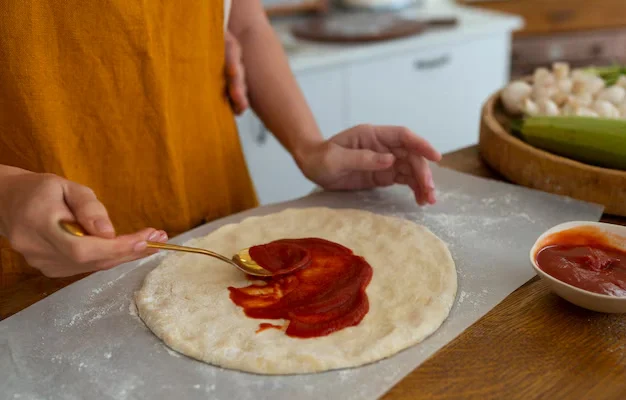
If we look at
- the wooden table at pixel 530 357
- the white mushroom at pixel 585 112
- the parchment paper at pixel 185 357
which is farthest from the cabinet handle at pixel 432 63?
the wooden table at pixel 530 357

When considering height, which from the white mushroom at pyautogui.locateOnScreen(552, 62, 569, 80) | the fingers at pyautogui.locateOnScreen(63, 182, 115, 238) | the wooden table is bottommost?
the wooden table

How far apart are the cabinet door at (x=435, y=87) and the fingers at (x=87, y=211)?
198 centimetres

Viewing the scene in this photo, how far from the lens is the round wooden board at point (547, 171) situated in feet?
4.08

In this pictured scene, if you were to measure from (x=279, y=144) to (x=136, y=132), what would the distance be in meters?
1.39

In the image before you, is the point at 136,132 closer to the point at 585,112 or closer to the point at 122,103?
the point at 122,103

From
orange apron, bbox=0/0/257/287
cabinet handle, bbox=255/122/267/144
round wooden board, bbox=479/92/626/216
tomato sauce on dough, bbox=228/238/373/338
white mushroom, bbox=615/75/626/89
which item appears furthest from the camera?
cabinet handle, bbox=255/122/267/144

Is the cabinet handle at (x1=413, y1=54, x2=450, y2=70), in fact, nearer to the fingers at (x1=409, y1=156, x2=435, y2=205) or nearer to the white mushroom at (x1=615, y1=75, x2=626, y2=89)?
the white mushroom at (x1=615, y1=75, x2=626, y2=89)

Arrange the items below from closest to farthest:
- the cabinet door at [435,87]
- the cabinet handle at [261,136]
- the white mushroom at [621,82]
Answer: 1. the white mushroom at [621,82]
2. the cabinet handle at [261,136]
3. the cabinet door at [435,87]

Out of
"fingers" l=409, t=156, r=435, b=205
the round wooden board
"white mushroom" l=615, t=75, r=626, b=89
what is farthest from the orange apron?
"white mushroom" l=615, t=75, r=626, b=89

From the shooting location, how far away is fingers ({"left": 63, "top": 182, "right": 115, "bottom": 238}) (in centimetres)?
82

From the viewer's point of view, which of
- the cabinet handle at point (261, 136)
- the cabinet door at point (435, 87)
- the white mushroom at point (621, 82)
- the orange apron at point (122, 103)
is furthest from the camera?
the cabinet door at point (435, 87)

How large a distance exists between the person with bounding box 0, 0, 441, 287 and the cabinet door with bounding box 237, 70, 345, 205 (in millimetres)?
1033

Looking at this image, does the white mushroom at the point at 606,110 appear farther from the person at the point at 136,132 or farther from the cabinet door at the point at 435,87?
the cabinet door at the point at 435,87

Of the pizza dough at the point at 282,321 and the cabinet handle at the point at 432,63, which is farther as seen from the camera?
the cabinet handle at the point at 432,63
